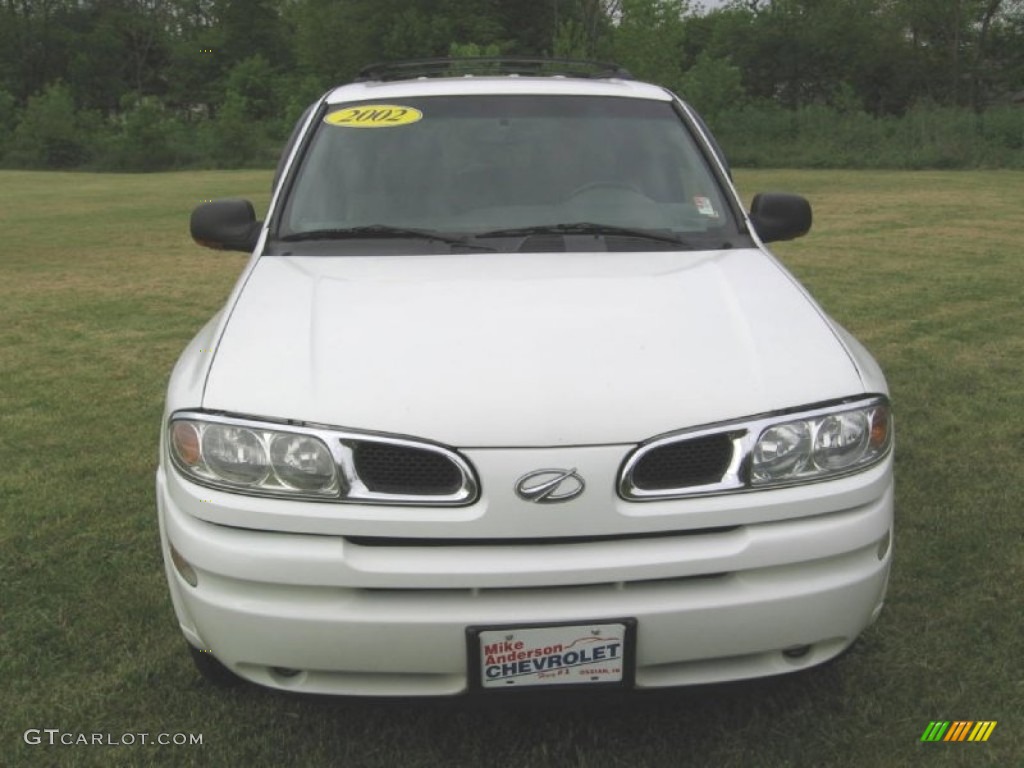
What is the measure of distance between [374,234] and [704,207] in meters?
1.11

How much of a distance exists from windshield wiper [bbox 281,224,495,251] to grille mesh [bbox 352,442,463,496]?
1153 mm

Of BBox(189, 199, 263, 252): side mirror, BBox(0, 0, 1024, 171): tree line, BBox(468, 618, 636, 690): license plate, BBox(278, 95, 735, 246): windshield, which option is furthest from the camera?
BBox(0, 0, 1024, 171): tree line

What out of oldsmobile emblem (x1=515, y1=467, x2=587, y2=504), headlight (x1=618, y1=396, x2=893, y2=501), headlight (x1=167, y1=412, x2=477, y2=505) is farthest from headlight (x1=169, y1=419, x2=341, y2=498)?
headlight (x1=618, y1=396, x2=893, y2=501)

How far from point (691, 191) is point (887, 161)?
30343mm

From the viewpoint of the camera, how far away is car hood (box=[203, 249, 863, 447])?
2121mm

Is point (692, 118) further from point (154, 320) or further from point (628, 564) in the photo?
point (154, 320)

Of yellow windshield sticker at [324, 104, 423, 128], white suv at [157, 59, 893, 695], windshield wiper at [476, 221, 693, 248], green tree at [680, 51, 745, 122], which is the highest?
yellow windshield sticker at [324, 104, 423, 128]

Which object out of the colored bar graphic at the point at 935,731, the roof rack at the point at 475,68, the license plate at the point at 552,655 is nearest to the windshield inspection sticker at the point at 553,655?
the license plate at the point at 552,655

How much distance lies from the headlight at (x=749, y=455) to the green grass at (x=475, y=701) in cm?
46

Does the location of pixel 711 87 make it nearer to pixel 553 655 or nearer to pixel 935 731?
pixel 935 731

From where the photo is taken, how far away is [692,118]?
3742mm

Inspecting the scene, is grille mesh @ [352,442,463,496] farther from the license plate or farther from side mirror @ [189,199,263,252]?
side mirror @ [189,199,263,252]

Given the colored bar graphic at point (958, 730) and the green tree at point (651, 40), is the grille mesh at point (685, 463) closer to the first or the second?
the colored bar graphic at point (958, 730)

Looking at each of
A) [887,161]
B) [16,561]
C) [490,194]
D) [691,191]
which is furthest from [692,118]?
[887,161]
